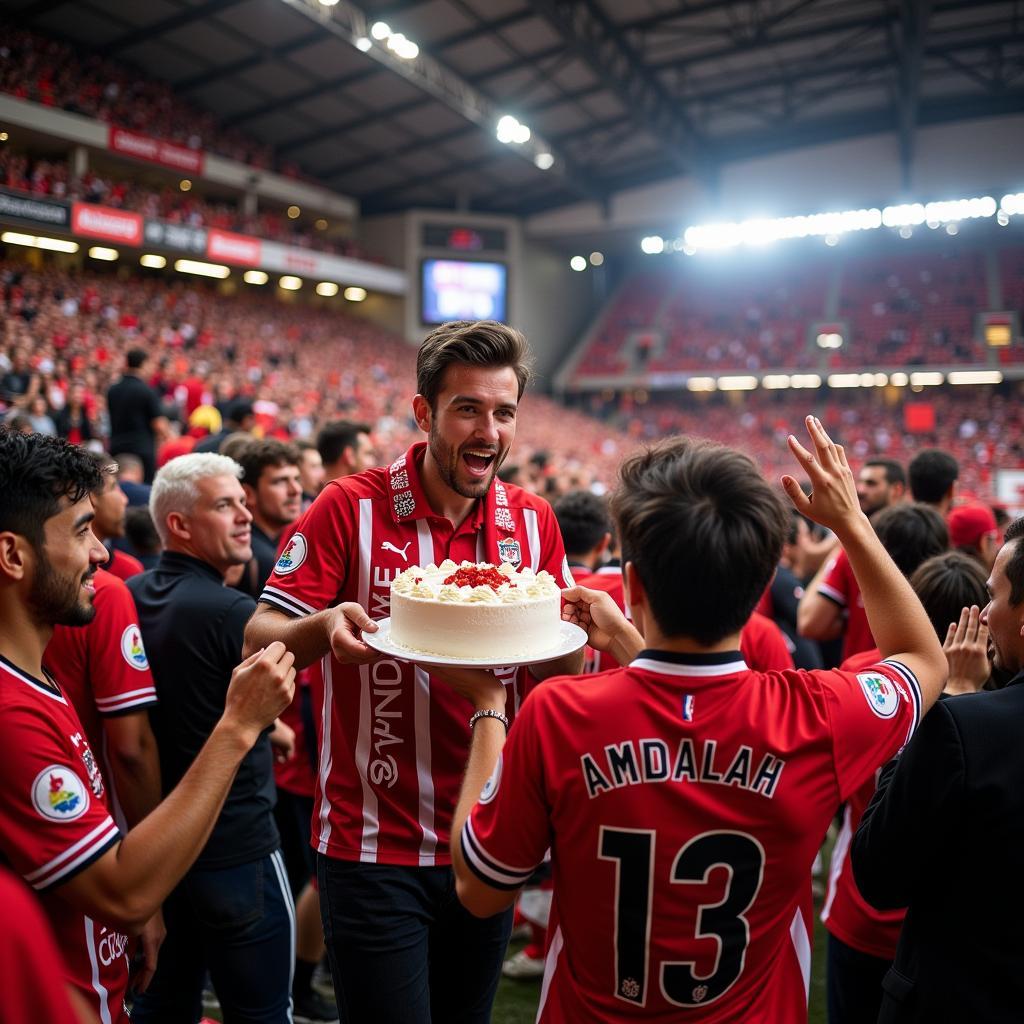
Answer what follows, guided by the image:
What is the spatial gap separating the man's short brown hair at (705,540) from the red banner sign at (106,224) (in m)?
23.8

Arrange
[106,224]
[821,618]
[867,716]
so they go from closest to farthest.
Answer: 1. [867,716]
2. [821,618]
3. [106,224]

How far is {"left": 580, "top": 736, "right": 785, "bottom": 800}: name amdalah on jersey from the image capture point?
150cm

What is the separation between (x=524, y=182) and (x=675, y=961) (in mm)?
34214

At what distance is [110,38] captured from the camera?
2253 cm

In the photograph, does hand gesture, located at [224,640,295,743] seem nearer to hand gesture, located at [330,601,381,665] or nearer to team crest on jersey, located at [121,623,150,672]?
hand gesture, located at [330,601,381,665]

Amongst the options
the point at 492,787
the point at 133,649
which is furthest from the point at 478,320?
the point at 133,649

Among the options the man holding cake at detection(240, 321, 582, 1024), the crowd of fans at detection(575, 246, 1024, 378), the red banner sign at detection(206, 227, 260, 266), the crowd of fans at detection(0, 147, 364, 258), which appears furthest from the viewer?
the crowd of fans at detection(575, 246, 1024, 378)

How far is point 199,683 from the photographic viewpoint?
3.00m

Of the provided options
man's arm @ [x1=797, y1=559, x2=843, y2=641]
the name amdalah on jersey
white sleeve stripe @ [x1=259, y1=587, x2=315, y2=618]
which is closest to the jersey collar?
the name amdalah on jersey

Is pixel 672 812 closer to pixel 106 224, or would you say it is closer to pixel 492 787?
pixel 492 787

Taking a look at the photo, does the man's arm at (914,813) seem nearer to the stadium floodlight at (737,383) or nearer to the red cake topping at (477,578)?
the red cake topping at (477,578)

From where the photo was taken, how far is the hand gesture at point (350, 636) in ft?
6.47

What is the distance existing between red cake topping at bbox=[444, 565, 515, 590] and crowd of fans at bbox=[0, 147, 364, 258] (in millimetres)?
22414

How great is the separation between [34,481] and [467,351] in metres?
1.16
